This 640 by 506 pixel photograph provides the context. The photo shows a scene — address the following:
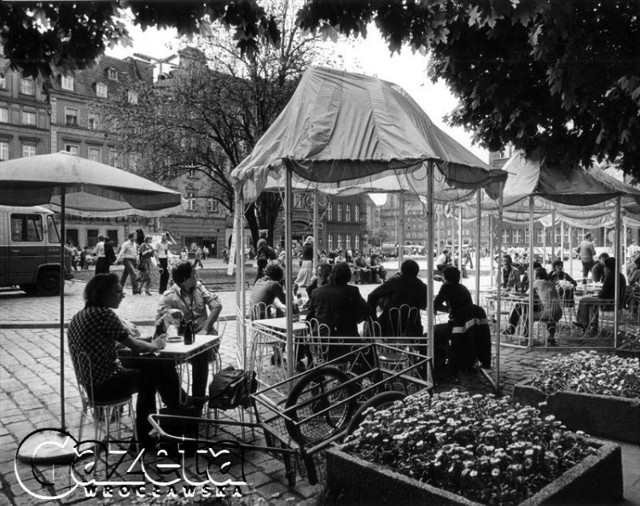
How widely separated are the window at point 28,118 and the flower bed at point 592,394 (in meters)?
54.3

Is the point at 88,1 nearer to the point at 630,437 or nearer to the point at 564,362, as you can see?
the point at 564,362

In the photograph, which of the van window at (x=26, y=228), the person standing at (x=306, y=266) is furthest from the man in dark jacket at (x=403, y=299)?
the van window at (x=26, y=228)

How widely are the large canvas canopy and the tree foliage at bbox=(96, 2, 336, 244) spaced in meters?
16.2

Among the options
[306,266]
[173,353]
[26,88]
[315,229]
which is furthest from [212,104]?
[26,88]

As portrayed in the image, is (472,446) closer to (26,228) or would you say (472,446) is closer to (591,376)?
(591,376)

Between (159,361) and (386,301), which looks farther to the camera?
(386,301)

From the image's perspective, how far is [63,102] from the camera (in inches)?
2046

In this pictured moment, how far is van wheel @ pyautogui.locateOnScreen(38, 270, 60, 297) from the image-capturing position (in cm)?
1669

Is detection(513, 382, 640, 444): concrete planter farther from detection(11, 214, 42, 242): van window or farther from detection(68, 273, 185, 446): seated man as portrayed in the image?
detection(11, 214, 42, 242): van window

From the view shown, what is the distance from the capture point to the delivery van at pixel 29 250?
51.8ft

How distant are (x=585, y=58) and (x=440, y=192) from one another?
2903mm

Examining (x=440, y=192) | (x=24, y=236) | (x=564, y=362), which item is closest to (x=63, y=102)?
(x=24, y=236)

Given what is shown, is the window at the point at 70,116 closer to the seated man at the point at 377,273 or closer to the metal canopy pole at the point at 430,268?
the seated man at the point at 377,273

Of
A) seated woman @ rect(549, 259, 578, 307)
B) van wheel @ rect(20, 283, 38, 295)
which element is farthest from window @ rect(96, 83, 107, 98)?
seated woman @ rect(549, 259, 578, 307)
